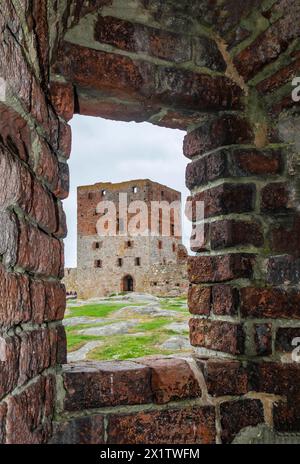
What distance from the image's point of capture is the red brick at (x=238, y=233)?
1.95 meters

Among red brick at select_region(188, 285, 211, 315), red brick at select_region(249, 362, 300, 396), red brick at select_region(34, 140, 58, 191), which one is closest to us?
red brick at select_region(34, 140, 58, 191)

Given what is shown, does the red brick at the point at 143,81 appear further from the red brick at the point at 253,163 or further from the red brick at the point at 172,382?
the red brick at the point at 172,382

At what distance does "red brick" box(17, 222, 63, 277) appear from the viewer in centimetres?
118

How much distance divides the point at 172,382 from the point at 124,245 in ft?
74.1

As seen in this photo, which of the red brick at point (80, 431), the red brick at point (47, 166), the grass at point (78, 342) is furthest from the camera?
the grass at point (78, 342)

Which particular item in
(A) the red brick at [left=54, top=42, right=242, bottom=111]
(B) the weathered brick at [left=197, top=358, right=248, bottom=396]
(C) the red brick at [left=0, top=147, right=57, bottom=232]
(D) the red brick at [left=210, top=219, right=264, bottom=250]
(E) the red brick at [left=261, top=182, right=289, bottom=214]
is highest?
(A) the red brick at [left=54, top=42, right=242, bottom=111]

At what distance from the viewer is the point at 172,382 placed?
181cm

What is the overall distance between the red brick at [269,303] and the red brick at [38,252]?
852 millimetres

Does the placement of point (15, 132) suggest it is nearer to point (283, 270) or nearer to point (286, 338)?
point (283, 270)

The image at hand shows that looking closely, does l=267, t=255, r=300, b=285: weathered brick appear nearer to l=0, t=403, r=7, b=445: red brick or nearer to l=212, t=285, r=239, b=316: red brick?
l=212, t=285, r=239, b=316: red brick

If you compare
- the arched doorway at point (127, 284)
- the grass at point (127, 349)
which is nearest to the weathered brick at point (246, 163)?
the grass at point (127, 349)

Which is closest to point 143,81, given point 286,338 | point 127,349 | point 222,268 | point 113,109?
point 113,109

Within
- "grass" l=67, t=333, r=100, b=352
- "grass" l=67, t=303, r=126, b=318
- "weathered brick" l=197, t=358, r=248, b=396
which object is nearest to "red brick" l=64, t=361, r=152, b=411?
"weathered brick" l=197, t=358, r=248, b=396

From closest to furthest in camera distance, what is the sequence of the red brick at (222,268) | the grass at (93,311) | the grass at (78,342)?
1. the red brick at (222,268)
2. the grass at (78,342)
3. the grass at (93,311)
